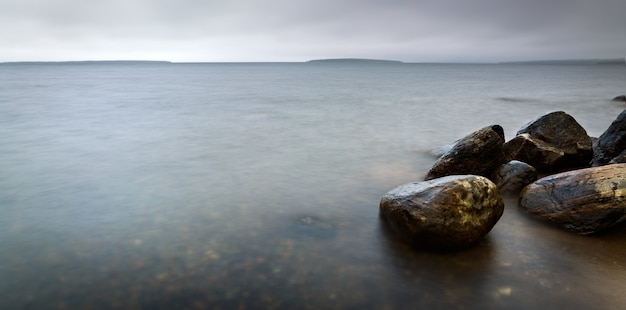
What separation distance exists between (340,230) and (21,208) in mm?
4548

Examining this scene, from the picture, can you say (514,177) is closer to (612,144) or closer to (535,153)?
(535,153)

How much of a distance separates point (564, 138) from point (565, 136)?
0.15 ft

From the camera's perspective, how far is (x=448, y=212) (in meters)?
4.54

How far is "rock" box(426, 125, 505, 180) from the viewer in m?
6.78

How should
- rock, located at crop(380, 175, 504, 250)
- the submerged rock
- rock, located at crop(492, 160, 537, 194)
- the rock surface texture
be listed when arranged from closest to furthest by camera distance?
rock, located at crop(380, 175, 504, 250), the submerged rock, rock, located at crop(492, 160, 537, 194), the rock surface texture

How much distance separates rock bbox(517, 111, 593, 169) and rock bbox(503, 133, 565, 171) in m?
0.15

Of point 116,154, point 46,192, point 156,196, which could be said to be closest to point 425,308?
point 156,196

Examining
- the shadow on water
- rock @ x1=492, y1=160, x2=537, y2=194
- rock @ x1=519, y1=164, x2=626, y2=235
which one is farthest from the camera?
rock @ x1=492, y1=160, x2=537, y2=194

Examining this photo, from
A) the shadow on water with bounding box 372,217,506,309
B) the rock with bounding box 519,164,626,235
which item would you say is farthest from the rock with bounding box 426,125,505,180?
the shadow on water with bounding box 372,217,506,309

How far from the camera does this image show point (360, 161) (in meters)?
9.07

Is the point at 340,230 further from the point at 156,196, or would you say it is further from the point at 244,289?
the point at 156,196

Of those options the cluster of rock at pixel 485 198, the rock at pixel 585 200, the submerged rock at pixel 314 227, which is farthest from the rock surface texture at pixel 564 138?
the submerged rock at pixel 314 227

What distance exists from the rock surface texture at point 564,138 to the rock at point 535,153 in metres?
0.02

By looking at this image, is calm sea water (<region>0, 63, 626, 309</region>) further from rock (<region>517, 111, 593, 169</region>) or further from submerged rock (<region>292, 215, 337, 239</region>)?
rock (<region>517, 111, 593, 169</region>)
